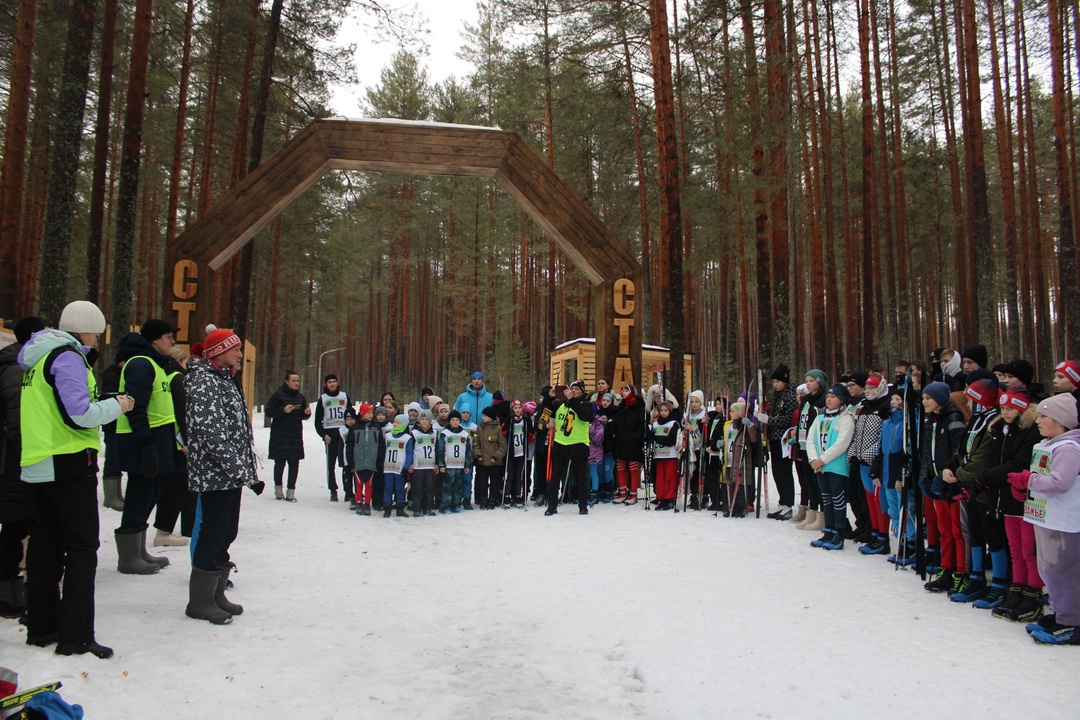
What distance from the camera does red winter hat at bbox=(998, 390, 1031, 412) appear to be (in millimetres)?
4910

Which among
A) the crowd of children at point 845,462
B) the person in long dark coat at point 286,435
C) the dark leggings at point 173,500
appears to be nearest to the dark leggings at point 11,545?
the dark leggings at point 173,500

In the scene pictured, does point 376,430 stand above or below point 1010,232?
below

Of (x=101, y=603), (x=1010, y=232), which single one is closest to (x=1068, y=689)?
(x=101, y=603)

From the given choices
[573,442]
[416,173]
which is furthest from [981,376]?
[416,173]

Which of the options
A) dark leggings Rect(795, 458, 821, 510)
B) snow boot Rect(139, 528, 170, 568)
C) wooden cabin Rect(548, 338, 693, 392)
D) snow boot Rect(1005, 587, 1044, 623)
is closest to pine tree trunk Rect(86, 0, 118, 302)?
snow boot Rect(139, 528, 170, 568)

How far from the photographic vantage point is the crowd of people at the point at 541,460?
12.1 feet

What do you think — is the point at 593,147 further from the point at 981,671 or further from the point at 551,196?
the point at 981,671

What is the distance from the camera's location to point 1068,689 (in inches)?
144

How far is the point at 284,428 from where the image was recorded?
9.89 metres

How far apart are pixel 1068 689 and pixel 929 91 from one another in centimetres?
2228

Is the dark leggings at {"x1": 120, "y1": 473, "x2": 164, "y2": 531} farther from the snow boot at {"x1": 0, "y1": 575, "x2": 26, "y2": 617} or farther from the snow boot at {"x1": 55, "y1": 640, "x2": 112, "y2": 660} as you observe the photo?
the snow boot at {"x1": 55, "y1": 640, "x2": 112, "y2": 660}

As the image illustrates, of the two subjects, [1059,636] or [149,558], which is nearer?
[1059,636]

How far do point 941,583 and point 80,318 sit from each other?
6399mm

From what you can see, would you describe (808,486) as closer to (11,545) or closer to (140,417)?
(140,417)
